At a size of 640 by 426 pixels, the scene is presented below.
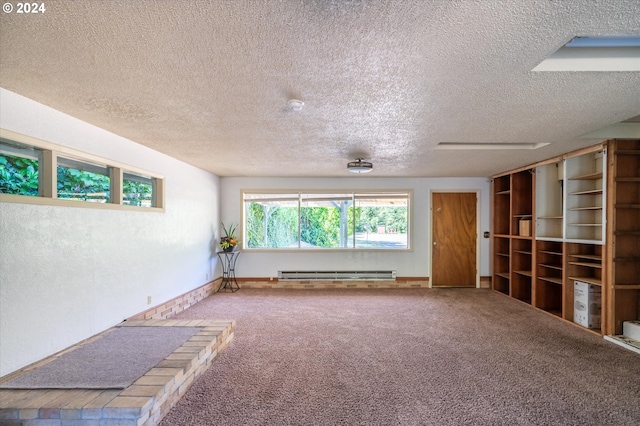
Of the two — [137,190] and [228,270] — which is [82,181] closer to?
[137,190]

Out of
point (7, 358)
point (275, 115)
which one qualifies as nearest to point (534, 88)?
point (275, 115)

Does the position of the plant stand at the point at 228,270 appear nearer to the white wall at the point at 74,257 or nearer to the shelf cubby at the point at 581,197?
the white wall at the point at 74,257

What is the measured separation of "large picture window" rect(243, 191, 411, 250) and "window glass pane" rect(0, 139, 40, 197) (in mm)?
4311

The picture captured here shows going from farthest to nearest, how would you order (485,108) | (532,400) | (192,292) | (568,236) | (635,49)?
1. (192,292)
2. (568,236)
3. (485,108)
4. (532,400)
5. (635,49)

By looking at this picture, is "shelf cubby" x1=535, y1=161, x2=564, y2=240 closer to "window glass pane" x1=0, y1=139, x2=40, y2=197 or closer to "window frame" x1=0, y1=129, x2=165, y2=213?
"window frame" x1=0, y1=129, x2=165, y2=213

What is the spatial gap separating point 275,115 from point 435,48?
1521 millimetres

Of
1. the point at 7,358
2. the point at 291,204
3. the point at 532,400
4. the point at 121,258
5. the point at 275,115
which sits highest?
the point at 275,115

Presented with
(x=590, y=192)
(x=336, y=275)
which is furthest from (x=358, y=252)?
(x=590, y=192)

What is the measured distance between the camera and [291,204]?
275 inches

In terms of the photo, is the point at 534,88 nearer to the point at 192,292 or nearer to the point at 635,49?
the point at 635,49

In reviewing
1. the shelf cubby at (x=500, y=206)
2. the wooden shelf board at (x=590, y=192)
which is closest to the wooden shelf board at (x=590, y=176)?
the wooden shelf board at (x=590, y=192)

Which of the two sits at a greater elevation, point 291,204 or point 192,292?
point 291,204

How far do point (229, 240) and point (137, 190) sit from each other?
2503 mm

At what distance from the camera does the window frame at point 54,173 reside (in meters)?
2.48
